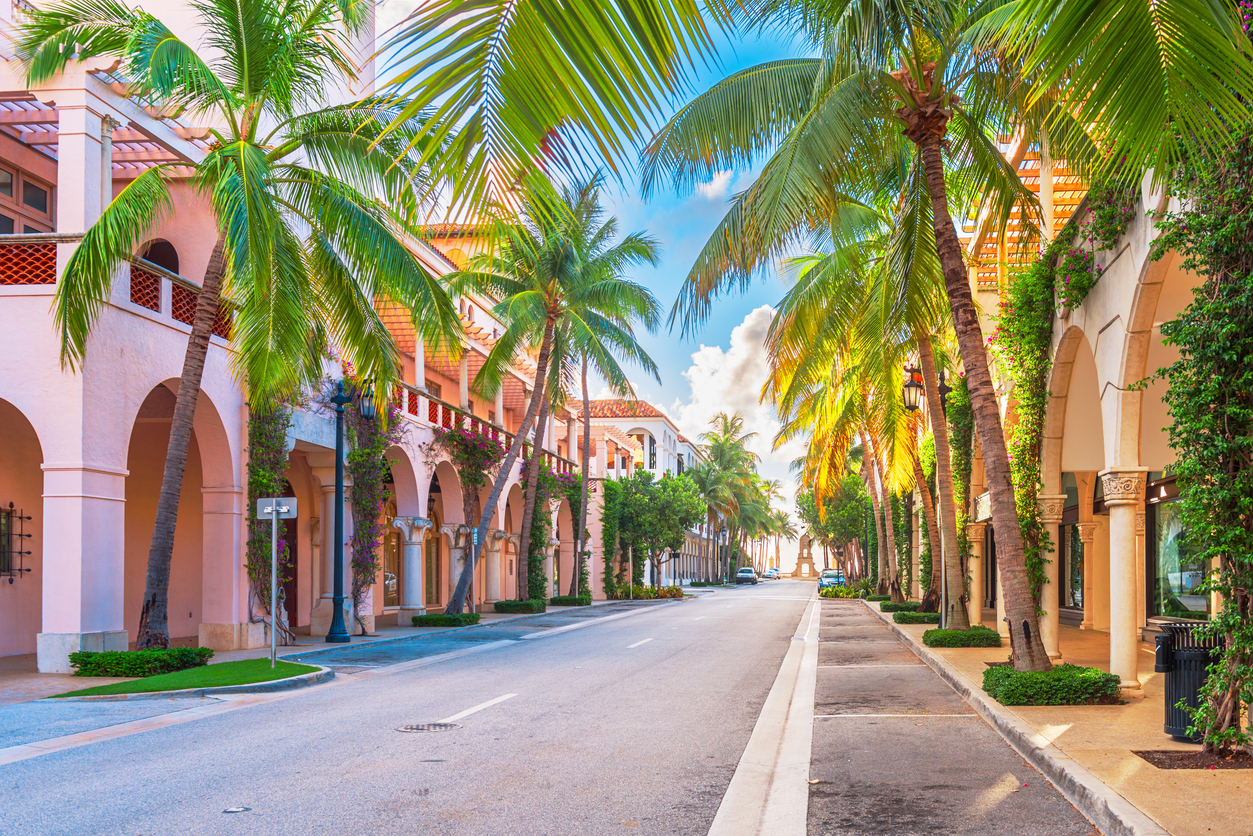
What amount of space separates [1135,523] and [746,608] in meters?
27.6

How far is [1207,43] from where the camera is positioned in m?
3.69

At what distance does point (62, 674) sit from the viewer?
14.8 metres

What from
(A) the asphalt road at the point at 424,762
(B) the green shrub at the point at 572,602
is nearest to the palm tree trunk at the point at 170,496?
(A) the asphalt road at the point at 424,762

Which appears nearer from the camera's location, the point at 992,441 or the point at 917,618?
the point at 992,441

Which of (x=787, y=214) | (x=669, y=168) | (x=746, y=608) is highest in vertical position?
(x=669, y=168)

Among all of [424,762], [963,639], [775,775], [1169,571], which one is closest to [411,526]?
[963,639]

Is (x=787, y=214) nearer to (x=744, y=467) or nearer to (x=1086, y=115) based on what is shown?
(x=1086, y=115)

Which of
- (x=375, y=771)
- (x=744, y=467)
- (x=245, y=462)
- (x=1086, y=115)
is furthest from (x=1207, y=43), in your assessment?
(x=744, y=467)

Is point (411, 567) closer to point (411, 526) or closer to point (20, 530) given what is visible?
point (411, 526)

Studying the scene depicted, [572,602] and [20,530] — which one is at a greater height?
[20,530]

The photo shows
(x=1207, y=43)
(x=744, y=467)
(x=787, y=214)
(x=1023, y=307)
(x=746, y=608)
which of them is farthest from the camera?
(x=744, y=467)

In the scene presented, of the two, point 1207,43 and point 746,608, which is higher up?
point 1207,43

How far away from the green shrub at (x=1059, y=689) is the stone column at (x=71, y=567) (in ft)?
41.4

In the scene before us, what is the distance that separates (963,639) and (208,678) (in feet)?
41.3
